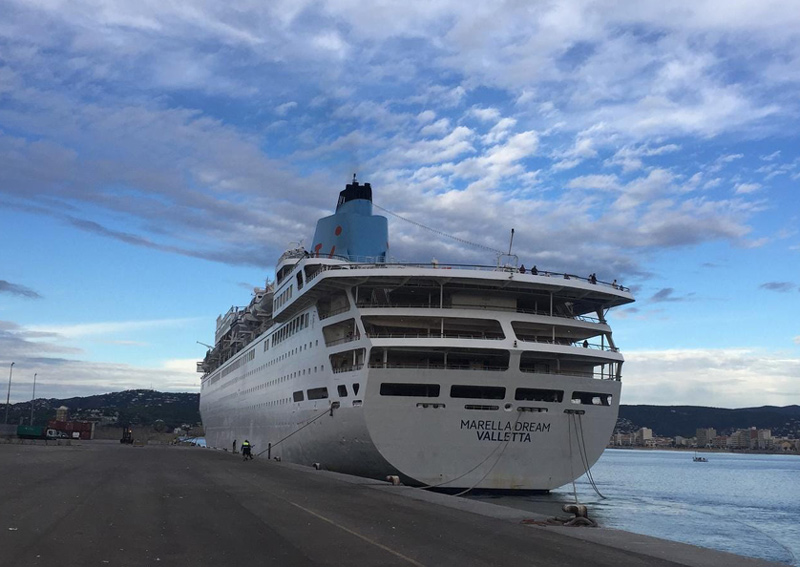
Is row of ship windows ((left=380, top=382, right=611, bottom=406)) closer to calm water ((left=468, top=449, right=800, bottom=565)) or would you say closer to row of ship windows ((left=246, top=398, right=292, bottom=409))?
calm water ((left=468, top=449, right=800, bottom=565))

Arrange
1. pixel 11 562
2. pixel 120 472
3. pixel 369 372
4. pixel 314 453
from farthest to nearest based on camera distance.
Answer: pixel 314 453 < pixel 120 472 < pixel 369 372 < pixel 11 562

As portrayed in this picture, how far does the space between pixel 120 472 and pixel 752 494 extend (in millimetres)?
47323

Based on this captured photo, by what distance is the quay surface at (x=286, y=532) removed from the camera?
10.8 meters

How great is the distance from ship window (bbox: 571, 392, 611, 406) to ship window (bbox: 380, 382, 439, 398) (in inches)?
254

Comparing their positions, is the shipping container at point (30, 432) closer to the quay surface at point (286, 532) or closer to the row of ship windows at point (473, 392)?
the quay surface at point (286, 532)

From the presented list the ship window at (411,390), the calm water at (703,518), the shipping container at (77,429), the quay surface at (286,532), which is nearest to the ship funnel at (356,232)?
the ship window at (411,390)

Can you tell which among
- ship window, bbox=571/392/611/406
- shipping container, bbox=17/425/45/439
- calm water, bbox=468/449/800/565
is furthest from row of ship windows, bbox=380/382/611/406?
shipping container, bbox=17/425/45/439

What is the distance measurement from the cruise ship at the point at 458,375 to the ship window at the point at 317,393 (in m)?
0.10

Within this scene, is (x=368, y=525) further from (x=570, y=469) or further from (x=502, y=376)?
(x=570, y=469)

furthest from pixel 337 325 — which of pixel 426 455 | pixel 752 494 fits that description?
pixel 752 494

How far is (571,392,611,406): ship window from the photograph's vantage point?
99.2ft

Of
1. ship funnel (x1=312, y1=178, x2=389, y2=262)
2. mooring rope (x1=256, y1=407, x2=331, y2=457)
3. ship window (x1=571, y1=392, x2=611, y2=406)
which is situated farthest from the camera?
ship funnel (x1=312, y1=178, x2=389, y2=262)

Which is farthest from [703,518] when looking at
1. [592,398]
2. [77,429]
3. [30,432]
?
[77,429]

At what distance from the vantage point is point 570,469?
29.0 m
